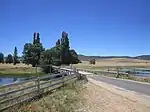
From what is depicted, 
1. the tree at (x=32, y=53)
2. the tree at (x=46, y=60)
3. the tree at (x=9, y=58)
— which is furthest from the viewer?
the tree at (x=9, y=58)

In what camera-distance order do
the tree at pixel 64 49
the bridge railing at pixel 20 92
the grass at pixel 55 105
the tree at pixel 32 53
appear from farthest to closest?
the tree at pixel 32 53
the tree at pixel 64 49
the grass at pixel 55 105
the bridge railing at pixel 20 92

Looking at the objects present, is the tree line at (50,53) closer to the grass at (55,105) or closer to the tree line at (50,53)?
the tree line at (50,53)

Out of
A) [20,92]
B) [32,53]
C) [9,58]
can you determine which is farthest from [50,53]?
[20,92]

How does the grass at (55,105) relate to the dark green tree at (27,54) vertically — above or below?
below

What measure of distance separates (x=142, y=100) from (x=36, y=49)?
120 meters

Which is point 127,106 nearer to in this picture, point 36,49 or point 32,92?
point 32,92

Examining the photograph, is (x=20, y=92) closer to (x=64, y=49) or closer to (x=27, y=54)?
(x=64, y=49)

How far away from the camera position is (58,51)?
387 ft

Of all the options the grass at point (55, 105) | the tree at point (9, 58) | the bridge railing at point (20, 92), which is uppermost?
the tree at point (9, 58)

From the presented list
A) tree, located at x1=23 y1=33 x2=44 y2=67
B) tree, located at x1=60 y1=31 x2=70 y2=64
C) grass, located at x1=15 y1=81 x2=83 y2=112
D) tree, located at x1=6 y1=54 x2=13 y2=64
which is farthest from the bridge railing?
tree, located at x1=6 y1=54 x2=13 y2=64

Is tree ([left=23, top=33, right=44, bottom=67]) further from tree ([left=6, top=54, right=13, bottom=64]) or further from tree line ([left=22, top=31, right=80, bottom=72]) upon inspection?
tree ([left=6, top=54, right=13, bottom=64])

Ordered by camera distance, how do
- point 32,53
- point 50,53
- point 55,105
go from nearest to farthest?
point 55,105 < point 50,53 < point 32,53

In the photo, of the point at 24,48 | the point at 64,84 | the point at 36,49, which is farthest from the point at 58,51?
the point at 64,84

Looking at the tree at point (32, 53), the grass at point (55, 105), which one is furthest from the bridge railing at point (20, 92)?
the tree at point (32, 53)
